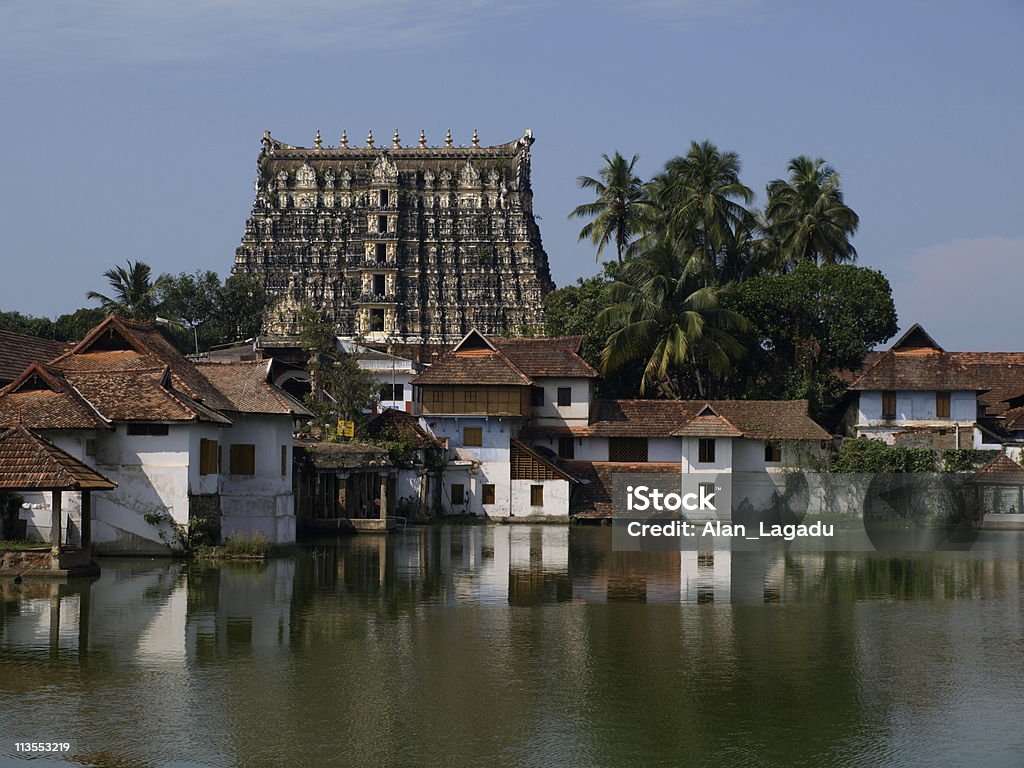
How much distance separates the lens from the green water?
653 inches

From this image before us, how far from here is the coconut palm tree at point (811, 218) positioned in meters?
71.8

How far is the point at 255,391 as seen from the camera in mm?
38938

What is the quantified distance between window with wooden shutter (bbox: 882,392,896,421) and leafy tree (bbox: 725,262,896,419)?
4.29 m

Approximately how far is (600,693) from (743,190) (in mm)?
52929

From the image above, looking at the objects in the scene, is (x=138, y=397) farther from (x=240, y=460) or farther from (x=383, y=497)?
(x=383, y=497)

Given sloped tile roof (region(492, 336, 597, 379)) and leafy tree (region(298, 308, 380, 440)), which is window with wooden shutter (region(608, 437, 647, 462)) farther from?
leafy tree (region(298, 308, 380, 440))

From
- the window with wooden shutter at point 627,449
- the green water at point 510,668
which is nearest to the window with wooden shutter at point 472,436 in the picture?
the window with wooden shutter at point 627,449

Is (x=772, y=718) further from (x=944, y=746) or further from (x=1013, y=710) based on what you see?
(x=1013, y=710)

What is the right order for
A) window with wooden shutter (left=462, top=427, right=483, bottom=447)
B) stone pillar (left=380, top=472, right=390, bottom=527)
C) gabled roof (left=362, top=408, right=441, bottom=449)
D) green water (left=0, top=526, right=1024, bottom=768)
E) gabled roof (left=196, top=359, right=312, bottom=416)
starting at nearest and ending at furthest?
green water (left=0, top=526, right=1024, bottom=768)
gabled roof (left=196, top=359, right=312, bottom=416)
stone pillar (left=380, top=472, right=390, bottom=527)
gabled roof (left=362, top=408, right=441, bottom=449)
window with wooden shutter (left=462, top=427, right=483, bottom=447)

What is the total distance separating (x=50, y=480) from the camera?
2970 cm

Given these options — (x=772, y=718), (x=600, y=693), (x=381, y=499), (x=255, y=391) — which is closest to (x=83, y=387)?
(x=255, y=391)

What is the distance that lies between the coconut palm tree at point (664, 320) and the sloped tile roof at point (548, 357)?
11.3ft

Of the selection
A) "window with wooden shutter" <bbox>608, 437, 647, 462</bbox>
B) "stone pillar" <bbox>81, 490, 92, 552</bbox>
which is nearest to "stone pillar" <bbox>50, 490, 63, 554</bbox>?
"stone pillar" <bbox>81, 490, 92, 552</bbox>

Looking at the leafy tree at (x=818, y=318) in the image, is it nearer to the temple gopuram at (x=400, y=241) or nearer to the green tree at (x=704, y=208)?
the green tree at (x=704, y=208)
